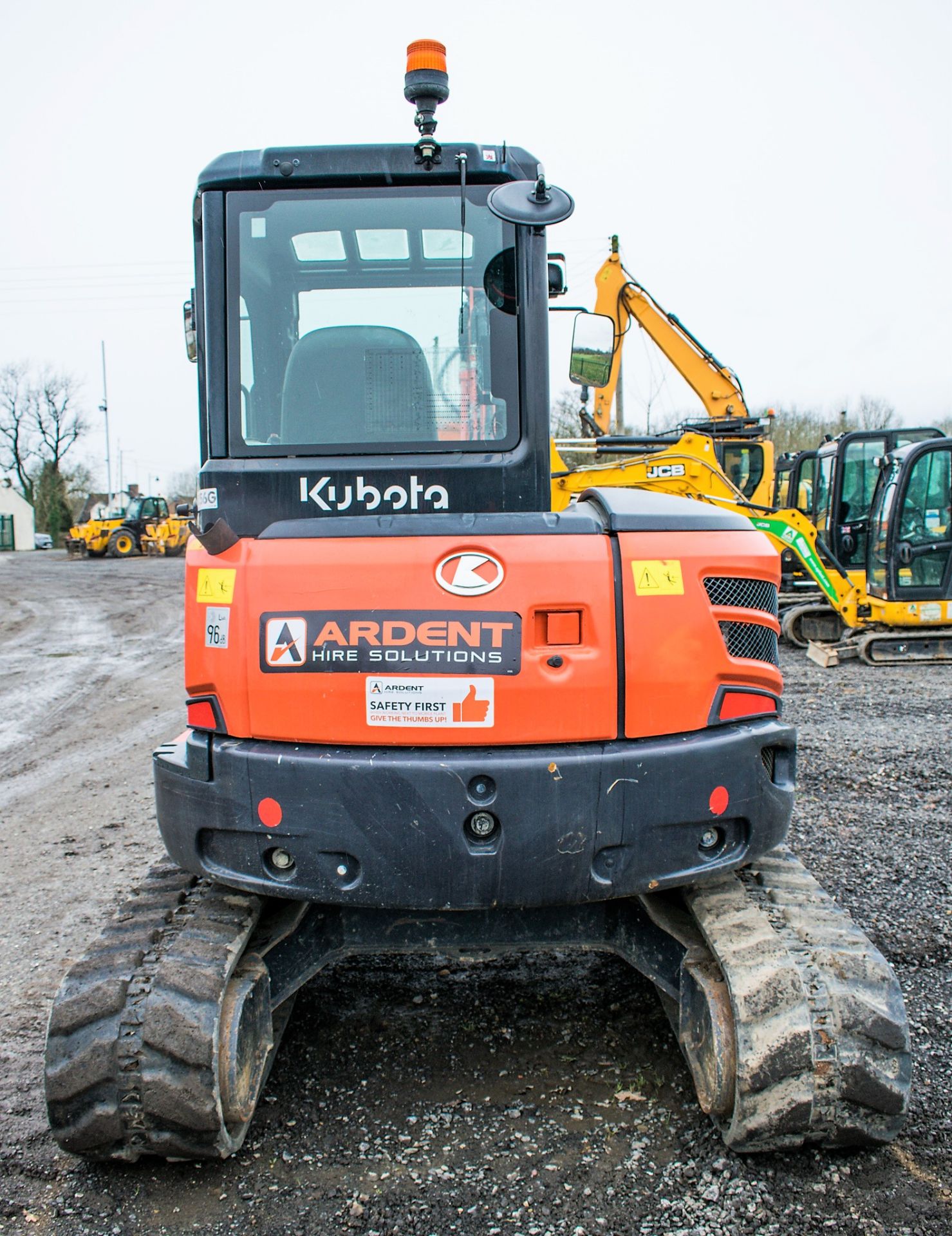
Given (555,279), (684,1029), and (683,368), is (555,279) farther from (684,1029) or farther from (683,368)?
(683,368)

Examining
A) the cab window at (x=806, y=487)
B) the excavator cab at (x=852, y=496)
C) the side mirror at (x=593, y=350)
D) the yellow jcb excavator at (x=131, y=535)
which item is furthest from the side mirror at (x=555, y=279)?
the yellow jcb excavator at (x=131, y=535)

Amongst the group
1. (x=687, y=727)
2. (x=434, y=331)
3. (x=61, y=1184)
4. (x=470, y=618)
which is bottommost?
(x=61, y=1184)

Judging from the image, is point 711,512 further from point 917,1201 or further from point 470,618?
point 917,1201

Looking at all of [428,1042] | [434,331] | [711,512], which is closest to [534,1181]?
[428,1042]

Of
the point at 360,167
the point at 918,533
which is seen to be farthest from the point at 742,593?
the point at 918,533

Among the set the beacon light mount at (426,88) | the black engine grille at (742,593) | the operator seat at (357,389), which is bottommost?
the black engine grille at (742,593)

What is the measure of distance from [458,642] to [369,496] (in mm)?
569

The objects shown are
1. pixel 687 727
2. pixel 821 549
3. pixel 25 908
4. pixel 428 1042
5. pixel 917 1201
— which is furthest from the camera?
pixel 821 549

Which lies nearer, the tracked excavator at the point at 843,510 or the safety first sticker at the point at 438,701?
the safety first sticker at the point at 438,701

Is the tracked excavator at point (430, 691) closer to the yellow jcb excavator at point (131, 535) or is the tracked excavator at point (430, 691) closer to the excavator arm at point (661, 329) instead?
the excavator arm at point (661, 329)

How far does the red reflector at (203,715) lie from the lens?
277 cm

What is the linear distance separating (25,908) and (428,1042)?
7.65 ft

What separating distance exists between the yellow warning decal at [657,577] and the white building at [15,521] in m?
59.8

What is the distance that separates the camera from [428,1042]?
3.38 metres
